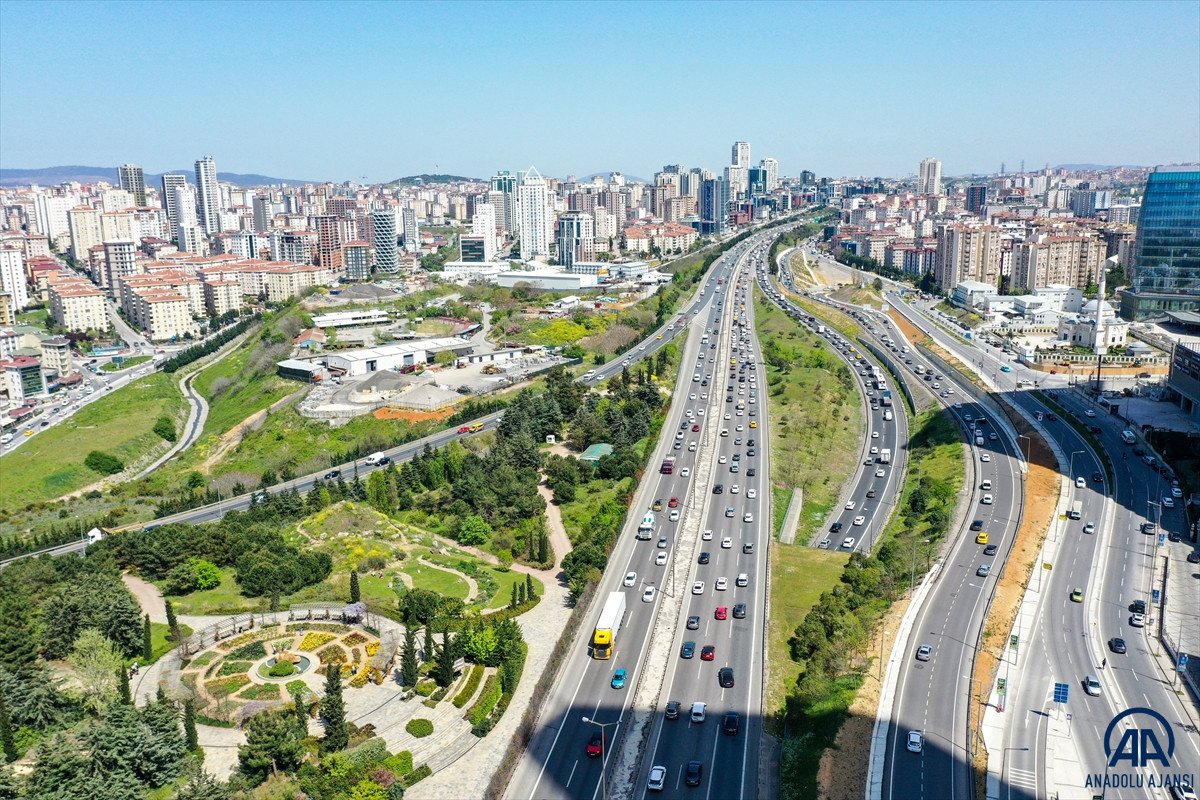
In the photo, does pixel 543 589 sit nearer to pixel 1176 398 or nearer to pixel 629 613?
pixel 629 613

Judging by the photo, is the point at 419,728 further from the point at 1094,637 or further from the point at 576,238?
the point at 576,238

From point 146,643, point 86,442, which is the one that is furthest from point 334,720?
point 86,442

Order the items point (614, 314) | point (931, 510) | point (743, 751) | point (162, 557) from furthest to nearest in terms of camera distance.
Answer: point (614, 314)
point (931, 510)
point (162, 557)
point (743, 751)

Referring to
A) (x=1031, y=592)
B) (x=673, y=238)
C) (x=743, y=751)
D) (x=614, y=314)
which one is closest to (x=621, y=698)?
(x=743, y=751)

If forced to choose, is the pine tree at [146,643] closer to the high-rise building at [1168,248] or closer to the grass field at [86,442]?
the grass field at [86,442]

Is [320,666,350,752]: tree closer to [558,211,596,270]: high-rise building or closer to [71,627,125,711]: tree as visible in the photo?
[71,627,125,711]: tree

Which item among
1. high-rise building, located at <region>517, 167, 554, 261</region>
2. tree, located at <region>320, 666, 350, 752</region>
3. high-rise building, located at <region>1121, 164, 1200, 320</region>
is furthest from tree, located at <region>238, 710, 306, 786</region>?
high-rise building, located at <region>517, 167, 554, 261</region>
